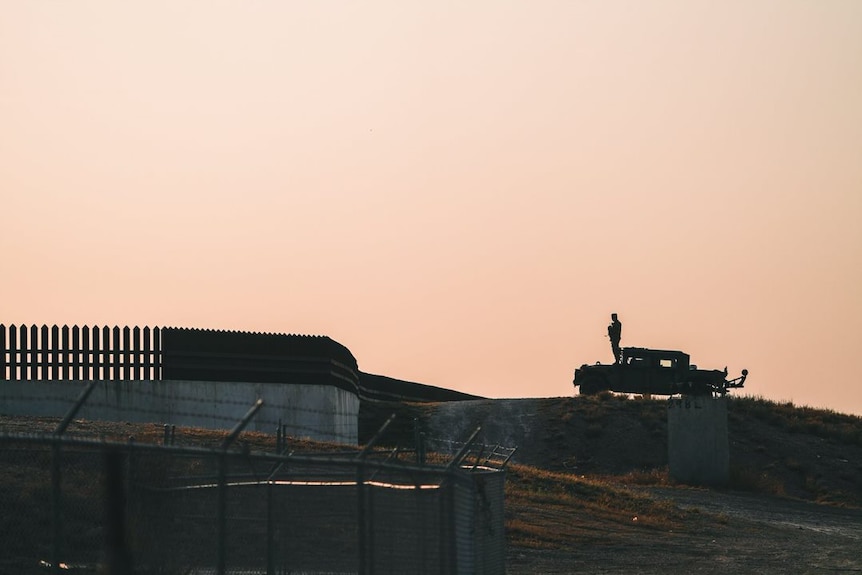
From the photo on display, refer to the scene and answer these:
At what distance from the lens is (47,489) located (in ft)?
72.9

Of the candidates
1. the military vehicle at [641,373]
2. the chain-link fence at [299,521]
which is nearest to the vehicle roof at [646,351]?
the military vehicle at [641,373]

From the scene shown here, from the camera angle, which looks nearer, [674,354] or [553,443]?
[553,443]

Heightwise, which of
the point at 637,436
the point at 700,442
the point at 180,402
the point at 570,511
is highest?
the point at 637,436

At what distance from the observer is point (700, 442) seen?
148 ft

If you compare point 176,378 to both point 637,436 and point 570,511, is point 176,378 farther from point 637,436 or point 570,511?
point 637,436

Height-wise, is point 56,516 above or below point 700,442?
below

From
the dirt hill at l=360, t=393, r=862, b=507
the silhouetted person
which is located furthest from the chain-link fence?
the silhouetted person

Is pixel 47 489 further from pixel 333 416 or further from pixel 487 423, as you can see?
pixel 487 423

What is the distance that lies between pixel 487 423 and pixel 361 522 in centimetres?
4257

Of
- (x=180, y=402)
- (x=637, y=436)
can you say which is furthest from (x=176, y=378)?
(x=637, y=436)

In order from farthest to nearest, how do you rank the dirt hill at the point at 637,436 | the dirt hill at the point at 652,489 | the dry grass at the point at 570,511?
the dirt hill at the point at 637,436
the dry grass at the point at 570,511
the dirt hill at the point at 652,489

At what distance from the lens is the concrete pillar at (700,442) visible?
1780 inches

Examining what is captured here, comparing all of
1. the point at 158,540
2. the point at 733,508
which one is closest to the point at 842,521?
the point at 733,508

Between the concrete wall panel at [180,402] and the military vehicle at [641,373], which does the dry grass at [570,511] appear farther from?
the military vehicle at [641,373]
